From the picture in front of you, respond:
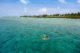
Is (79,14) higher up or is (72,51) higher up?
(79,14)

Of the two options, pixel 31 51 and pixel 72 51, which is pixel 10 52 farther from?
pixel 72 51

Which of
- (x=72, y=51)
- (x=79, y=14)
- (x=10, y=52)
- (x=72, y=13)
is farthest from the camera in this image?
(x=72, y=13)

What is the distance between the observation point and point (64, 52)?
4.56 m

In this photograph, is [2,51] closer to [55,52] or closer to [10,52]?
[10,52]

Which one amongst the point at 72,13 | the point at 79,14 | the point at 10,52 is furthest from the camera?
the point at 72,13

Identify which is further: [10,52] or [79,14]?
[79,14]

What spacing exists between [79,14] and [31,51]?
61.8m

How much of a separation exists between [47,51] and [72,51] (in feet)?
6.13

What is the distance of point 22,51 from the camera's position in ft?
15.1

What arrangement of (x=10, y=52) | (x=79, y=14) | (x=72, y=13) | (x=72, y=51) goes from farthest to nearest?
(x=72, y=13) → (x=79, y=14) → (x=72, y=51) → (x=10, y=52)

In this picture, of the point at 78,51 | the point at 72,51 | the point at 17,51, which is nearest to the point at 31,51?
the point at 17,51

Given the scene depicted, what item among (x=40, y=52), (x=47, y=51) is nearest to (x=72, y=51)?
(x=47, y=51)

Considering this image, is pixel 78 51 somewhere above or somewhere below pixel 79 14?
Result: below

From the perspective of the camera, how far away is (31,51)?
462 centimetres
